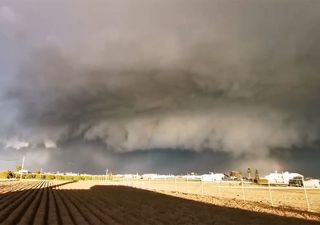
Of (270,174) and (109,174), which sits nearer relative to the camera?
(270,174)

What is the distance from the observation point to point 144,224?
1462 cm

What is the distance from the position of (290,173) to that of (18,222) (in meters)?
170

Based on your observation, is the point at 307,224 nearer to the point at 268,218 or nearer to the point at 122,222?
the point at 268,218

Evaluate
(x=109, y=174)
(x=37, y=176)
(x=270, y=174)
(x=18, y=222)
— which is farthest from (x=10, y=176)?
(x=18, y=222)

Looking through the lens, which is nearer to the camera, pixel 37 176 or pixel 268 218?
pixel 268 218

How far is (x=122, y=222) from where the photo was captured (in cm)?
1509

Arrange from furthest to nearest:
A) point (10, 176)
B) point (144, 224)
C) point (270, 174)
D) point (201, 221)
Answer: point (270, 174)
point (10, 176)
point (201, 221)
point (144, 224)

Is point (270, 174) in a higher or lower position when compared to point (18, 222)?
higher

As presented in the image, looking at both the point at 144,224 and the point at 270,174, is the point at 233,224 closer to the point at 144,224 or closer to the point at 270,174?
the point at 144,224

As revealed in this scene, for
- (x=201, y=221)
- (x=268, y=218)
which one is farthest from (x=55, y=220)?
(x=268, y=218)

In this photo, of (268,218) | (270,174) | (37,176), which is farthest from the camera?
(270,174)

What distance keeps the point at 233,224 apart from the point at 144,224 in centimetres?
431

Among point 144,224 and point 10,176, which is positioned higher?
point 10,176

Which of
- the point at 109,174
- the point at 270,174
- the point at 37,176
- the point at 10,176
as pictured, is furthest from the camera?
the point at 109,174
